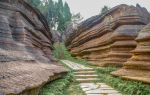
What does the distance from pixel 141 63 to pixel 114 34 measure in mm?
4985

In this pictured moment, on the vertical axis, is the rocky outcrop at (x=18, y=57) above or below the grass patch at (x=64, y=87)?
above

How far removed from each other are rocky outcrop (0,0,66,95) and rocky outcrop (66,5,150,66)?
3.91 meters

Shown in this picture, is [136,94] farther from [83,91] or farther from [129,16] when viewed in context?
[129,16]

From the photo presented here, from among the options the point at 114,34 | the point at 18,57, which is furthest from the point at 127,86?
the point at 114,34

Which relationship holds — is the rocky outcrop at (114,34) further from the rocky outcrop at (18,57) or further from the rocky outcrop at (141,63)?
the rocky outcrop at (18,57)

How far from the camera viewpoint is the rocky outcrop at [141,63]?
26.7 feet

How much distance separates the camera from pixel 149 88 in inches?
282

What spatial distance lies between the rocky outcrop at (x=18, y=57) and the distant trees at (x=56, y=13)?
3459cm

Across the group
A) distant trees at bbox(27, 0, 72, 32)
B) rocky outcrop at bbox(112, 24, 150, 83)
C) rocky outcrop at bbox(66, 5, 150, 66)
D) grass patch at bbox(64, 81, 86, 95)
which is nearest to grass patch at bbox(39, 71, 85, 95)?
grass patch at bbox(64, 81, 86, 95)

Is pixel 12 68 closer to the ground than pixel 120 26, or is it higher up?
closer to the ground

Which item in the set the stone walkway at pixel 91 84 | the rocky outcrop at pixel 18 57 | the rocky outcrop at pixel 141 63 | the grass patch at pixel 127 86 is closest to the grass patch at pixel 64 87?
the stone walkway at pixel 91 84

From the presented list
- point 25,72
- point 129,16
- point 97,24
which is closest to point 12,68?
point 25,72

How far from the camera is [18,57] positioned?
6.54 m

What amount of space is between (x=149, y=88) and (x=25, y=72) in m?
3.43
